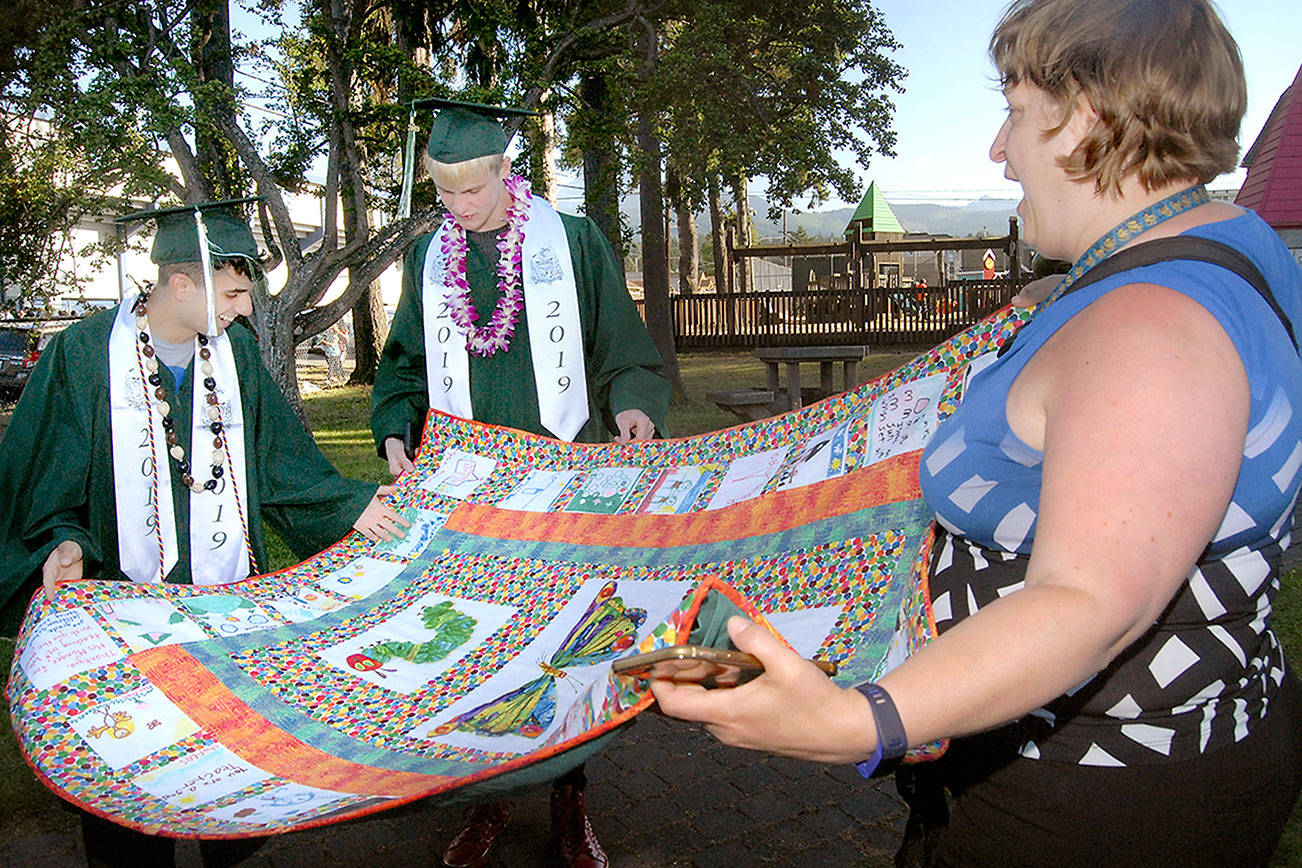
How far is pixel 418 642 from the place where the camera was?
9.04 feet

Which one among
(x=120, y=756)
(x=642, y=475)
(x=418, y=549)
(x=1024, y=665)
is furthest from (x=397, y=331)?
(x=1024, y=665)

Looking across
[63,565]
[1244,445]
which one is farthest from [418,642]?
[1244,445]

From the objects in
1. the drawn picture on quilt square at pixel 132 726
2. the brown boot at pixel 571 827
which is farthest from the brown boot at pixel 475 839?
the drawn picture on quilt square at pixel 132 726

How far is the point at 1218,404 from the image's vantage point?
1036 millimetres

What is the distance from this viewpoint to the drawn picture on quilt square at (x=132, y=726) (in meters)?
2.14

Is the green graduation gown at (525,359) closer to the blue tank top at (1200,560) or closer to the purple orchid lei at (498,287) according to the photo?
the purple orchid lei at (498,287)

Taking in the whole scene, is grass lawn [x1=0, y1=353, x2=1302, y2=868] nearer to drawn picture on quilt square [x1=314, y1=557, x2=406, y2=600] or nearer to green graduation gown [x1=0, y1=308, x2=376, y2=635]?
green graduation gown [x1=0, y1=308, x2=376, y2=635]

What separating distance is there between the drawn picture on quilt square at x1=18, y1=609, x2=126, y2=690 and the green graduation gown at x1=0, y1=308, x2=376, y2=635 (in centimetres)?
31

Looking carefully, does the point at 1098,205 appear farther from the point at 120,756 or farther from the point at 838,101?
the point at 838,101

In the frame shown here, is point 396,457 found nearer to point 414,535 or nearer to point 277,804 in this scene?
point 414,535

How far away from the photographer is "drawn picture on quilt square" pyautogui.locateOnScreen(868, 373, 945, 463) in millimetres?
2596

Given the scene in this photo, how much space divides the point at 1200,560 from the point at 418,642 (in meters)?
2.02

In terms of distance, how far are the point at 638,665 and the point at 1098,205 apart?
79 centimetres

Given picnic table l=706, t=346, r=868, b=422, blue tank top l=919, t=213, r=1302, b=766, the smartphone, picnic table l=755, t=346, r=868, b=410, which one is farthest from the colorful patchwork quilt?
picnic table l=755, t=346, r=868, b=410
